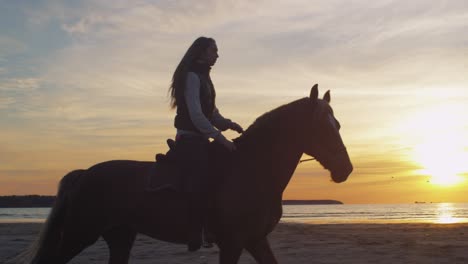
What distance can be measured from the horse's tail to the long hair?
1.63m

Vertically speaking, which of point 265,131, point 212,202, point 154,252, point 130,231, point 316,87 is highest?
point 316,87

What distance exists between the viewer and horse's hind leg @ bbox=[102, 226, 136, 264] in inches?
251

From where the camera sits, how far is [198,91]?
19.5 ft

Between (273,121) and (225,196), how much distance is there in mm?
1040

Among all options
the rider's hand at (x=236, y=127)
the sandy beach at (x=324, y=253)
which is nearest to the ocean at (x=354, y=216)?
the sandy beach at (x=324, y=253)

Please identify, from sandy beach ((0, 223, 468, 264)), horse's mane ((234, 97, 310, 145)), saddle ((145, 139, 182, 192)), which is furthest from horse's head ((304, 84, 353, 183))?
sandy beach ((0, 223, 468, 264))

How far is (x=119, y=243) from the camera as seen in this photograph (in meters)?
6.45

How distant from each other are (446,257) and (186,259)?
18.7 ft

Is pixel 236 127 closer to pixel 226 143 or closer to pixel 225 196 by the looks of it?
pixel 226 143

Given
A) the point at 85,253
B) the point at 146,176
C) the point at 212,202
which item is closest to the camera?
the point at 212,202

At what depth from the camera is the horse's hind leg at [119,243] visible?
6387 millimetres

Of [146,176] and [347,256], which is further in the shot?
[347,256]

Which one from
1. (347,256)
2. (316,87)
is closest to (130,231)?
(316,87)

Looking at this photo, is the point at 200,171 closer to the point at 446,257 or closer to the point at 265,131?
the point at 265,131
